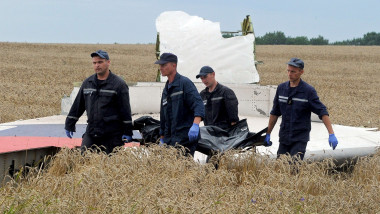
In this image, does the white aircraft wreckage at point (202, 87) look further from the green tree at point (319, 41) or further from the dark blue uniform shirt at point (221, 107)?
the green tree at point (319, 41)

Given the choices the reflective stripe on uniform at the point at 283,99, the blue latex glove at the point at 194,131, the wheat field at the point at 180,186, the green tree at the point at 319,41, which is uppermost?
the reflective stripe on uniform at the point at 283,99

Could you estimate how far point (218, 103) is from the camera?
25.3ft

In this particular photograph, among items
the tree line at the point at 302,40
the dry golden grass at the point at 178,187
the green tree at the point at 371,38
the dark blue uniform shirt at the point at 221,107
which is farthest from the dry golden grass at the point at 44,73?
the green tree at the point at 371,38

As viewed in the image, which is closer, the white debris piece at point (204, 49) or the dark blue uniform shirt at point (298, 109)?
the dark blue uniform shirt at point (298, 109)

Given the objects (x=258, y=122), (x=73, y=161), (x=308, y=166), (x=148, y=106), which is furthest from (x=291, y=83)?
(x=148, y=106)

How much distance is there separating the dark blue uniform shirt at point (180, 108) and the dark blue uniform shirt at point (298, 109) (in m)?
0.98

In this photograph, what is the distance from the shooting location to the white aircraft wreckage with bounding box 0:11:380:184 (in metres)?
8.99

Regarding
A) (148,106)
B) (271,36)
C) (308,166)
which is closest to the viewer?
(308,166)

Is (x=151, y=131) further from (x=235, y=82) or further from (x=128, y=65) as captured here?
(x=128, y=65)

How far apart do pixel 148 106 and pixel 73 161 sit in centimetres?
549

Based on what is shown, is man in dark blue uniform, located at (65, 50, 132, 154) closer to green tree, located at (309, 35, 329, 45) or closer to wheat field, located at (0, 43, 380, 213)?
wheat field, located at (0, 43, 380, 213)

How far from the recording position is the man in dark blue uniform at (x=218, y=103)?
7.65 m

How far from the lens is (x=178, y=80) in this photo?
21.8ft

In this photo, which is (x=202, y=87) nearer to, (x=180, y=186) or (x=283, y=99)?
(x=283, y=99)
